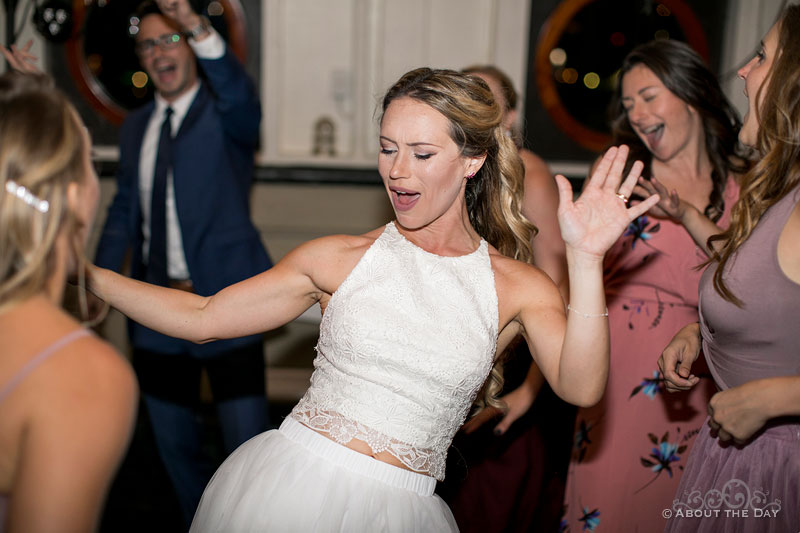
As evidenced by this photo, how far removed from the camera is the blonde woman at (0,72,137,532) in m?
1.03

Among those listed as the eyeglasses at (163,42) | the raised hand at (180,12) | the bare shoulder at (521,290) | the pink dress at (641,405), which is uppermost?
the raised hand at (180,12)

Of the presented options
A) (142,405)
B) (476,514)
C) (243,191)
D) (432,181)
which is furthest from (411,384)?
(142,405)

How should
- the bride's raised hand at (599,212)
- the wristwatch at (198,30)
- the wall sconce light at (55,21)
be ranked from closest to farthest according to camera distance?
the bride's raised hand at (599,212) < the wristwatch at (198,30) < the wall sconce light at (55,21)

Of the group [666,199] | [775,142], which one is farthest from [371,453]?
[666,199]

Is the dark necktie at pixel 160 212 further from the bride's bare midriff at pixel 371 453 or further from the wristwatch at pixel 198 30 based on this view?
the bride's bare midriff at pixel 371 453

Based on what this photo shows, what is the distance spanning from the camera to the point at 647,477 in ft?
7.73

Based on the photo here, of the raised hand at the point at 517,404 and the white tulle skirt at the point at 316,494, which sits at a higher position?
the white tulle skirt at the point at 316,494

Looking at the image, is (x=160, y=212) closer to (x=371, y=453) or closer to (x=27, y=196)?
(x=371, y=453)

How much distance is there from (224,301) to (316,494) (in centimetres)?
47

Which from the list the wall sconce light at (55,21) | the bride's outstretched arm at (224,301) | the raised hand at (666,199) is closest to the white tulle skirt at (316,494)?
the bride's outstretched arm at (224,301)

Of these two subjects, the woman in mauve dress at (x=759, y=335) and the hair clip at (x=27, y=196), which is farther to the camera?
Answer: the woman in mauve dress at (x=759, y=335)

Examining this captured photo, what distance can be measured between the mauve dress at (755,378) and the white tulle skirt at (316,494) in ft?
1.92

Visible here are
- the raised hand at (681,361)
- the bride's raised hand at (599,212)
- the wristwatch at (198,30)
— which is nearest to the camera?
the bride's raised hand at (599,212)

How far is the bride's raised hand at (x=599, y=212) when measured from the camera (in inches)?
58.1
